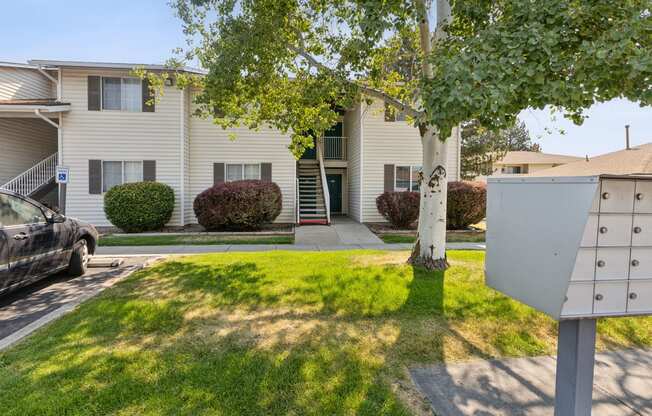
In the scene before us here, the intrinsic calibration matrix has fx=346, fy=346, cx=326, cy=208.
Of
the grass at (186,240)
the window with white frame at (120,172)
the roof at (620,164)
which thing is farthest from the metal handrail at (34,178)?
the roof at (620,164)

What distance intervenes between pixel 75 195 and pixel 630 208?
15718 millimetres

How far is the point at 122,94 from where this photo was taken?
13.1m

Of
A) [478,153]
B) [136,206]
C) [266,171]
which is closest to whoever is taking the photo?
[136,206]

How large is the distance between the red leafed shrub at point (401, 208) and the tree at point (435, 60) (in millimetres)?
5153

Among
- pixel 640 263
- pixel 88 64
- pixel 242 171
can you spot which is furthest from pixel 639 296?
pixel 88 64

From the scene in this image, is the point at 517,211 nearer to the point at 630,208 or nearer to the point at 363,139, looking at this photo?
the point at 630,208

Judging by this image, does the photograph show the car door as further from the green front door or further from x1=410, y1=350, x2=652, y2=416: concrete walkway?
the green front door

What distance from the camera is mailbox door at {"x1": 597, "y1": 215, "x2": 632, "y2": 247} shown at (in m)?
1.87

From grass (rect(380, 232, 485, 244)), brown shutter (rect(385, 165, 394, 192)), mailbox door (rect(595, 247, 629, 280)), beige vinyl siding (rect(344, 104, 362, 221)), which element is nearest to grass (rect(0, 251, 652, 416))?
mailbox door (rect(595, 247, 629, 280))

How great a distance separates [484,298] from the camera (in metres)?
4.94

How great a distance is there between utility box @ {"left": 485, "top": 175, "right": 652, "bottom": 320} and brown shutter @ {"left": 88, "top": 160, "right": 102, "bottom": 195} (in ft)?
48.2

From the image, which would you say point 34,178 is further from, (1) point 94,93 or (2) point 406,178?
(2) point 406,178

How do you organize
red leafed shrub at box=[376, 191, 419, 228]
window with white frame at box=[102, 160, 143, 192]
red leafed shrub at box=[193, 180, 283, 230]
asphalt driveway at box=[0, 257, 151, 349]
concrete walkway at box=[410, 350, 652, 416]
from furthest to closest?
window with white frame at box=[102, 160, 143, 192]
red leafed shrub at box=[376, 191, 419, 228]
red leafed shrub at box=[193, 180, 283, 230]
asphalt driveway at box=[0, 257, 151, 349]
concrete walkway at box=[410, 350, 652, 416]

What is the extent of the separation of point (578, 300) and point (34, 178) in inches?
666
